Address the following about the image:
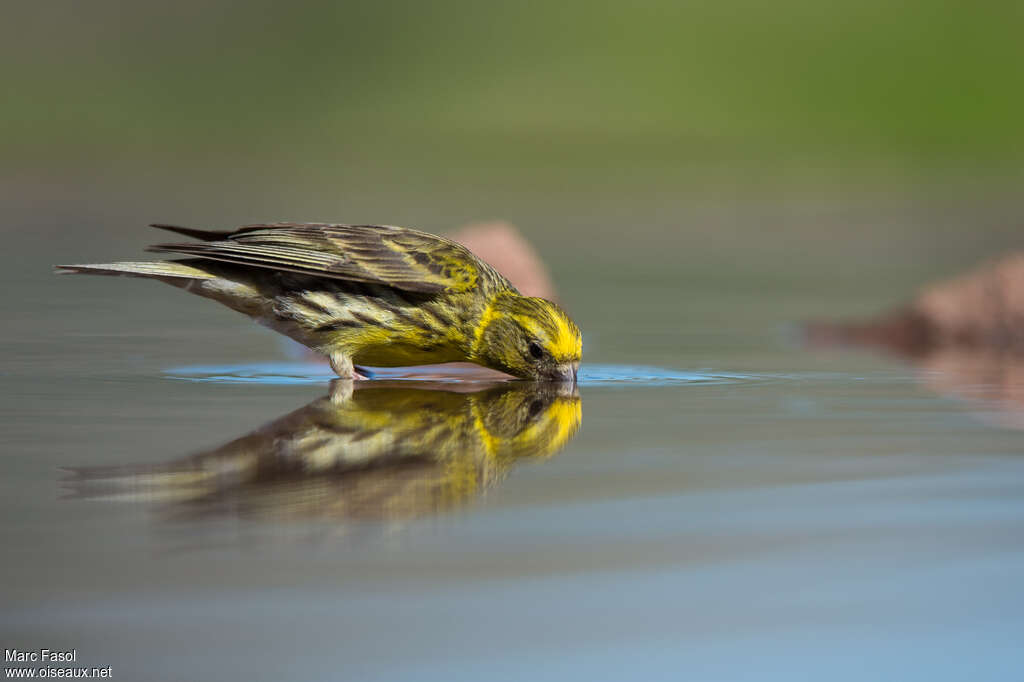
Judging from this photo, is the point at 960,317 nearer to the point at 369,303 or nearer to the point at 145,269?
the point at 369,303

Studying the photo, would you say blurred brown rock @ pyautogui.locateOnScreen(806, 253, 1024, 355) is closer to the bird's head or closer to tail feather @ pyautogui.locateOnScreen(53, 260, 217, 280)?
the bird's head

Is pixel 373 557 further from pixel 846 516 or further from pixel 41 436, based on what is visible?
pixel 41 436

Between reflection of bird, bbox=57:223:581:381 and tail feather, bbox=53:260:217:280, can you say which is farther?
reflection of bird, bbox=57:223:581:381

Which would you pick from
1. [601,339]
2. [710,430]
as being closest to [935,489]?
[710,430]

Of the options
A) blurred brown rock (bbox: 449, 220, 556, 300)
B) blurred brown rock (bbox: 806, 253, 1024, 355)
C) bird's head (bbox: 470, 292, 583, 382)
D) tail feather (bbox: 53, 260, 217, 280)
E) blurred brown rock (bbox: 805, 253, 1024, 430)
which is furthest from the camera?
blurred brown rock (bbox: 449, 220, 556, 300)

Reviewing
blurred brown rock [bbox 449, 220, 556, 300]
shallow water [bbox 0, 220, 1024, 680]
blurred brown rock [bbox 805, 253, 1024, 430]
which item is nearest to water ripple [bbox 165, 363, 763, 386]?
shallow water [bbox 0, 220, 1024, 680]

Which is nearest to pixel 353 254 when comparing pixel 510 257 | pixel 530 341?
pixel 530 341
